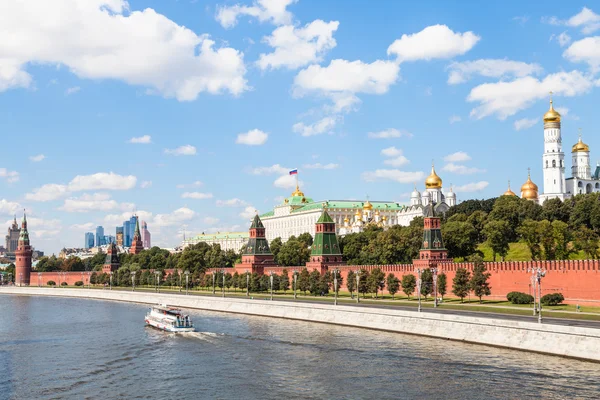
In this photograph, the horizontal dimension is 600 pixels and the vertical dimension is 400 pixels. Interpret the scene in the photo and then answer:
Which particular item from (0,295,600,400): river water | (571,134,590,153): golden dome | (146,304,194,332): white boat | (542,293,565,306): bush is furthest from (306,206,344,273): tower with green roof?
(571,134,590,153): golden dome

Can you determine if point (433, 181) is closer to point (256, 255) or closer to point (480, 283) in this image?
point (256, 255)

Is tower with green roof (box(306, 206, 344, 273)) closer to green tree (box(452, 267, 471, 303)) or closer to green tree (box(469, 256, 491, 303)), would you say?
green tree (box(452, 267, 471, 303))

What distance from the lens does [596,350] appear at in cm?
3744

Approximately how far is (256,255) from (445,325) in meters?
57.5

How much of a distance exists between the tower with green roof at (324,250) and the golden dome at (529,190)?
4897cm

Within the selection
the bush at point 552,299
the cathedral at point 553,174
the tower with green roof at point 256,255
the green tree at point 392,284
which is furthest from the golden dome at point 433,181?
the bush at point 552,299

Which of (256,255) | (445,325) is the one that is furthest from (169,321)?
(256,255)

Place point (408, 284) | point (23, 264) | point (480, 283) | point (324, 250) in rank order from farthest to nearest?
point (23, 264) → point (324, 250) → point (408, 284) → point (480, 283)

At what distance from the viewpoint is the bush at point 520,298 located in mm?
60312

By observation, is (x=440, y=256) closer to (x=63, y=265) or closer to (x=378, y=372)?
(x=378, y=372)

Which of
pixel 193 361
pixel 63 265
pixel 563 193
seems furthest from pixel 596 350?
pixel 63 265

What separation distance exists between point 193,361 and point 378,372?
11773mm

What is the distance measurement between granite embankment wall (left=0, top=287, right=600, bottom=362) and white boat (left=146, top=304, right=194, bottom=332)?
34.8 feet

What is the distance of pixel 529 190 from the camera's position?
128375 mm
